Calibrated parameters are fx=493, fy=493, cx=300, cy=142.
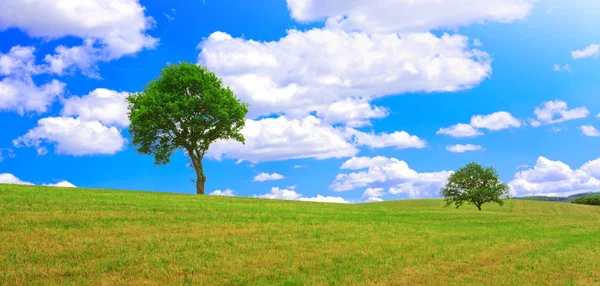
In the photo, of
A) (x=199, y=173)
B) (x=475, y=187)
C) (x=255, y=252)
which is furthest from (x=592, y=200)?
(x=255, y=252)

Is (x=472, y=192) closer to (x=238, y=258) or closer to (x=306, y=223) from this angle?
(x=306, y=223)

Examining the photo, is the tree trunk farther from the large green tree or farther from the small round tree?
the small round tree

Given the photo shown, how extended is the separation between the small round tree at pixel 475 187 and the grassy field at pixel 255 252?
59350mm

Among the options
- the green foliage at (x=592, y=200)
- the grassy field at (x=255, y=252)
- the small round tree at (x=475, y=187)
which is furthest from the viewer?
the green foliage at (x=592, y=200)

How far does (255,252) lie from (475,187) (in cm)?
7900

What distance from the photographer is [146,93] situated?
64.6 meters

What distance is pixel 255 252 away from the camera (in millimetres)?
18906

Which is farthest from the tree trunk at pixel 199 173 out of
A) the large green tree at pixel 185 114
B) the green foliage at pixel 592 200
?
the green foliage at pixel 592 200

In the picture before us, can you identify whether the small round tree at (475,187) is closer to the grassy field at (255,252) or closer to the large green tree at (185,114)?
the large green tree at (185,114)

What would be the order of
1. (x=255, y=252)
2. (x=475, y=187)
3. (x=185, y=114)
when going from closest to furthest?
1. (x=255, y=252)
2. (x=185, y=114)
3. (x=475, y=187)

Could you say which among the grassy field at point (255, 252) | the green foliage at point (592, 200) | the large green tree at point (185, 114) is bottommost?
the grassy field at point (255, 252)

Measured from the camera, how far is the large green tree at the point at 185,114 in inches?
2442

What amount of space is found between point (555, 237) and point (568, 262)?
11822mm

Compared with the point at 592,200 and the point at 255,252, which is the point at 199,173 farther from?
the point at 592,200
